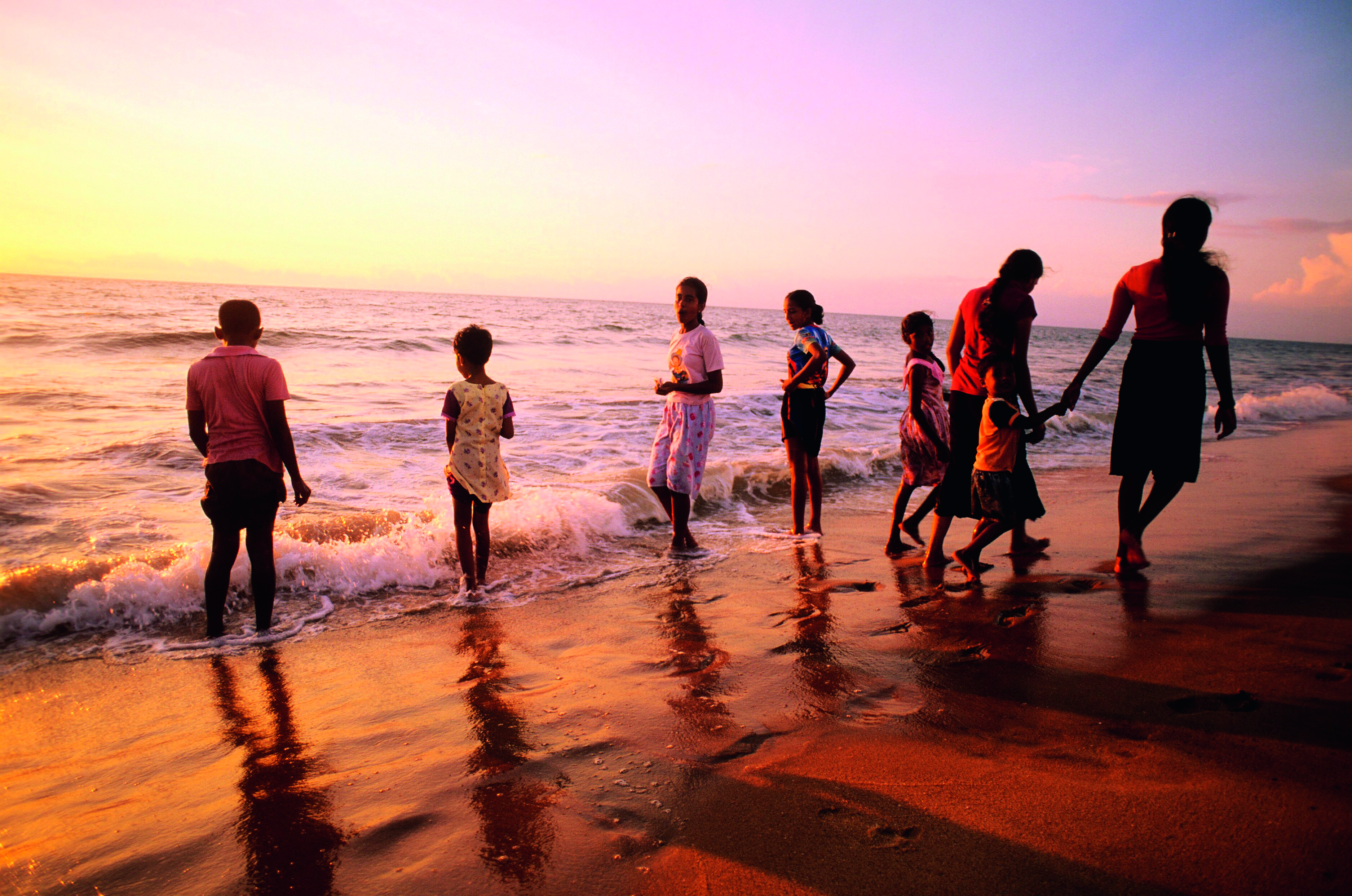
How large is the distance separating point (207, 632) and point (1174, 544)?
6.07 meters

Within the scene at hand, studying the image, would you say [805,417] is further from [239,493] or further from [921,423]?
[239,493]

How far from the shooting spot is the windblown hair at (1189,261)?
3875 millimetres

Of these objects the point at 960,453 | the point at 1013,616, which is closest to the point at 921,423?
the point at 960,453

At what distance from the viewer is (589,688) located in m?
3.14

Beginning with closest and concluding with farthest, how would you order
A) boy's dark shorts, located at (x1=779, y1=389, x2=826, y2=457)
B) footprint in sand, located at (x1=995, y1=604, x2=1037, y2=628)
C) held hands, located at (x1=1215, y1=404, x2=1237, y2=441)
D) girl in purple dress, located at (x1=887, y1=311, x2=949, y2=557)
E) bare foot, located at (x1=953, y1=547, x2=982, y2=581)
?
footprint in sand, located at (x1=995, y1=604, x2=1037, y2=628)
held hands, located at (x1=1215, y1=404, x2=1237, y2=441)
bare foot, located at (x1=953, y1=547, x2=982, y2=581)
girl in purple dress, located at (x1=887, y1=311, x2=949, y2=557)
boy's dark shorts, located at (x1=779, y1=389, x2=826, y2=457)

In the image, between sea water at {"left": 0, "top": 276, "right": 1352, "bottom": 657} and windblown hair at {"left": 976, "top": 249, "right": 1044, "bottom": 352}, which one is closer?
windblown hair at {"left": 976, "top": 249, "right": 1044, "bottom": 352}

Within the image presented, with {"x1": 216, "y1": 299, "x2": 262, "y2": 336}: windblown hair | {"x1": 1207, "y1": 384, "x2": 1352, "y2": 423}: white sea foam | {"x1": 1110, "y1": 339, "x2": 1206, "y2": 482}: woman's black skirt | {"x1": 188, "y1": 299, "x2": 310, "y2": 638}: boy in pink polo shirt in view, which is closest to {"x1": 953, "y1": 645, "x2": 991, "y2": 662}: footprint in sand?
{"x1": 1110, "y1": 339, "x2": 1206, "y2": 482}: woman's black skirt

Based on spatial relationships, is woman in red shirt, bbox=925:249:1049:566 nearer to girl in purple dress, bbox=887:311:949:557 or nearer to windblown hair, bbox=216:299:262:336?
girl in purple dress, bbox=887:311:949:557

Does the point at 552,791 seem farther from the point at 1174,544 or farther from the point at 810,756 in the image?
the point at 1174,544

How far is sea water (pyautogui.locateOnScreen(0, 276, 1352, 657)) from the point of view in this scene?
4.61 m

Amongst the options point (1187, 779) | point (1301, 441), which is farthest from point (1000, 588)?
point (1301, 441)

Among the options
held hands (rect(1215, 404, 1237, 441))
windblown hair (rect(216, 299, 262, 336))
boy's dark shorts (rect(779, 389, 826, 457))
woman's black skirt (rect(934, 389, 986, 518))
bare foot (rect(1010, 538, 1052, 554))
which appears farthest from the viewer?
boy's dark shorts (rect(779, 389, 826, 457))

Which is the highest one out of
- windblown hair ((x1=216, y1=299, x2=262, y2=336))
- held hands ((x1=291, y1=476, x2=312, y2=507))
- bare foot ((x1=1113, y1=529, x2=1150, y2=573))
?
windblown hair ((x1=216, y1=299, x2=262, y2=336))

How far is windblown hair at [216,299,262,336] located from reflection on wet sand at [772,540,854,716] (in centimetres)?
315
